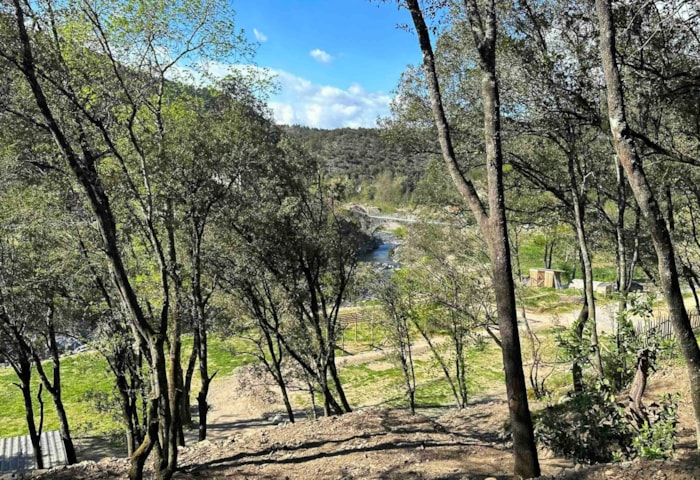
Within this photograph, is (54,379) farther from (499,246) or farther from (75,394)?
(75,394)

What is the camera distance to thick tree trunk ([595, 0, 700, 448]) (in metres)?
3.95

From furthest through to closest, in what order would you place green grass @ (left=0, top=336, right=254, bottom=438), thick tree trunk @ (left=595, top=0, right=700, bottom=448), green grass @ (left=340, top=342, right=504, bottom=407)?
green grass @ (left=340, top=342, right=504, bottom=407) < green grass @ (left=0, top=336, right=254, bottom=438) < thick tree trunk @ (left=595, top=0, right=700, bottom=448)

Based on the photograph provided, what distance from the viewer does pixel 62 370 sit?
2503 cm

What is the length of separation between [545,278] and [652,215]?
32329 mm

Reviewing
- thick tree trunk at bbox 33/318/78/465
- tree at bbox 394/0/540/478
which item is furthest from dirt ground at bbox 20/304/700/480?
thick tree trunk at bbox 33/318/78/465

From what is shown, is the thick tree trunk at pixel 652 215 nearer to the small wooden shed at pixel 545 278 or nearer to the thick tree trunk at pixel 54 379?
the thick tree trunk at pixel 54 379

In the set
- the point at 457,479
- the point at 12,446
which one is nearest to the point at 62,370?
the point at 12,446

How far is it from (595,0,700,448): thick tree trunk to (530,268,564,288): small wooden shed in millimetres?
31808

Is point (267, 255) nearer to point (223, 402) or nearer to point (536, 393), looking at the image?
point (536, 393)

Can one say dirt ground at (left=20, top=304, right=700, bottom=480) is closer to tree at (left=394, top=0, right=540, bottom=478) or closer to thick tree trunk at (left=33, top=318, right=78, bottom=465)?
tree at (left=394, top=0, right=540, bottom=478)

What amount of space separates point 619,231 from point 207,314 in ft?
31.3

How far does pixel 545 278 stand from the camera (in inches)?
1350

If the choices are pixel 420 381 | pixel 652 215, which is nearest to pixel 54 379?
pixel 652 215

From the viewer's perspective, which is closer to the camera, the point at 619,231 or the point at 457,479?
the point at 457,479
